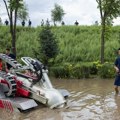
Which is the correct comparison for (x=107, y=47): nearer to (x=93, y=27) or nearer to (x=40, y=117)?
(x=93, y=27)

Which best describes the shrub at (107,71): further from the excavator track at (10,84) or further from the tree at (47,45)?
the excavator track at (10,84)

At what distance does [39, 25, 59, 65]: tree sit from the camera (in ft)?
83.6

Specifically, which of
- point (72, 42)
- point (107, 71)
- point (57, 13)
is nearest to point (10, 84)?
point (107, 71)

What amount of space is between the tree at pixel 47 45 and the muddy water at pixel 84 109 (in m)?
8.73

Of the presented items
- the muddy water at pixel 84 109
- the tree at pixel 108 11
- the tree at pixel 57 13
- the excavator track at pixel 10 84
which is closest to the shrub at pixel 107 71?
the tree at pixel 108 11

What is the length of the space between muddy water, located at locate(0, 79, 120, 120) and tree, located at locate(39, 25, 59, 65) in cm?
873

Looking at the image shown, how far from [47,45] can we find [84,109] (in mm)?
13310

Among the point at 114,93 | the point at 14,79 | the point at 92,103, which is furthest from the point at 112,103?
the point at 14,79

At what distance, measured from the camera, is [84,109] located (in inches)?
493

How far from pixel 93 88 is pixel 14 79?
5.20 m

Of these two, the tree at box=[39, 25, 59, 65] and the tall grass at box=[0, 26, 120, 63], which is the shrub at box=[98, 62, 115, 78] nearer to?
the tree at box=[39, 25, 59, 65]

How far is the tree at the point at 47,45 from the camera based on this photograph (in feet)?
83.6

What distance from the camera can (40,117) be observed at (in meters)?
11.6

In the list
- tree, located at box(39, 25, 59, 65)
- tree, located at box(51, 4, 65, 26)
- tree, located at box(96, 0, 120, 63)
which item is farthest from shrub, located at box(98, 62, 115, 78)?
tree, located at box(51, 4, 65, 26)
